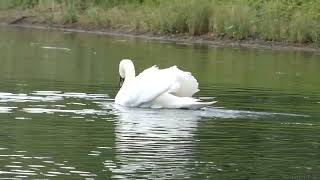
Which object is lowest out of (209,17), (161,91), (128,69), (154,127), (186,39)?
(186,39)

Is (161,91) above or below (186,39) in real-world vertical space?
above

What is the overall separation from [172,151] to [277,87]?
33.0ft

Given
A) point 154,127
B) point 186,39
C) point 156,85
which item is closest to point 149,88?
point 156,85

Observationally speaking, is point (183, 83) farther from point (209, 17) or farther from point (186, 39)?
point (209, 17)

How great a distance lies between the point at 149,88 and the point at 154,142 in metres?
4.01

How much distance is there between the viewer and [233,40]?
4044 centimetres

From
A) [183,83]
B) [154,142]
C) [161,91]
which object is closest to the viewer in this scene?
[154,142]

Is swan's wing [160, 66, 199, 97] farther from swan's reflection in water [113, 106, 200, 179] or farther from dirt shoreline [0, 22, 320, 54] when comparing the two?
dirt shoreline [0, 22, 320, 54]

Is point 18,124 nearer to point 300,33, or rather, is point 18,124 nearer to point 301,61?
point 301,61

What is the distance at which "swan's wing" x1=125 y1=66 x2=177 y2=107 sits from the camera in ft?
60.5

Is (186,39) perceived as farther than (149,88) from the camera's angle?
Yes

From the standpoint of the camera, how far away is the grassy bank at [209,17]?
40.3 meters

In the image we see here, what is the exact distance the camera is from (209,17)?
42.8m

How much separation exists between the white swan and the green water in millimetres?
221
